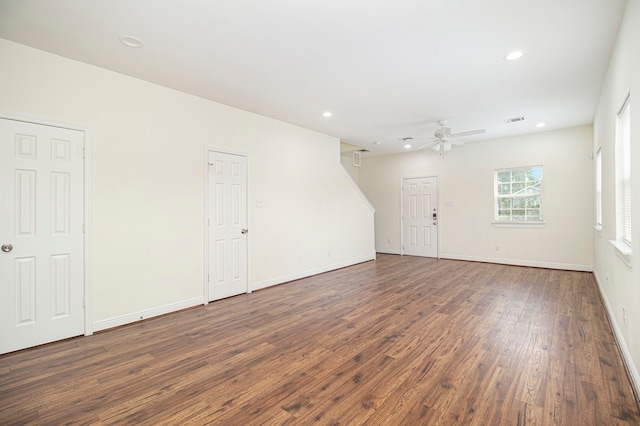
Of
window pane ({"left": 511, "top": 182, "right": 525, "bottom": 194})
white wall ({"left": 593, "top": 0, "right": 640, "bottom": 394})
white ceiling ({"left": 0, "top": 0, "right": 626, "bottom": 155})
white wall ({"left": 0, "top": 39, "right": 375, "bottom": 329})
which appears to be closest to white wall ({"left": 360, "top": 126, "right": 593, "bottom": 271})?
window pane ({"left": 511, "top": 182, "right": 525, "bottom": 194})

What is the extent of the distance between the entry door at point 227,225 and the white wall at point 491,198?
4.99 m

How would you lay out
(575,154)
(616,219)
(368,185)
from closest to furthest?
(616,219) → (575,154) → (368,185)

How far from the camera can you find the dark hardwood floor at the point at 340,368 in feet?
6.34

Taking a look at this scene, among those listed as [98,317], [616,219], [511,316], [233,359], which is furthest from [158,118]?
[616,219]

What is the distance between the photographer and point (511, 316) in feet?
11.9

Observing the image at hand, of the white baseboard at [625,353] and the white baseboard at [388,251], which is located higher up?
the white baseboard at [388,251]

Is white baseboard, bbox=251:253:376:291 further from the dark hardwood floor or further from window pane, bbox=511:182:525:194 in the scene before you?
window pane, bbox=511:182:525:194

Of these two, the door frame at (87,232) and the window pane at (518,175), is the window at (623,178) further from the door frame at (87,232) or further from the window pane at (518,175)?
the door frame at (87,232)

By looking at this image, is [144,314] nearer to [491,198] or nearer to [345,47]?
[345,47]

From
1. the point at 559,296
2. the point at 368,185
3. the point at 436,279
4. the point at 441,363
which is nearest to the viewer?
the point at 441,363

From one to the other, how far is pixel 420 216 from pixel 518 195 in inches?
89.1

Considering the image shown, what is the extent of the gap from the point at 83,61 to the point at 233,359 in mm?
3421

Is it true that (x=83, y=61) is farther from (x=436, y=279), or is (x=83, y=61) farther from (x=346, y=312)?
(x=436, y=279)

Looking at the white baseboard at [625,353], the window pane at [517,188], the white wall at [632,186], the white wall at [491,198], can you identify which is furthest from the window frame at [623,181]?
the window pane at [517,188]
